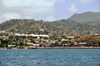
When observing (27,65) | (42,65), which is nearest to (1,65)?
(27,65)

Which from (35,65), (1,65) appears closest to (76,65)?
(35,65)

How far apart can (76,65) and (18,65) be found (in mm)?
15877

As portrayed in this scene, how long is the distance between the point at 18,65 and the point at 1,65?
490cm

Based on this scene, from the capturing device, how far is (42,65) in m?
59.2

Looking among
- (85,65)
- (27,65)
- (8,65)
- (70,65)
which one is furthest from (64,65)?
(8,65)

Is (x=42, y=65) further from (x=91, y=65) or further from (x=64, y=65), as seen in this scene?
(x=91, y=65)

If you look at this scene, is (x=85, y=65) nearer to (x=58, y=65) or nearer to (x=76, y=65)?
(x=76, y=65)

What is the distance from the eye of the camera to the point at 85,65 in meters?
58.9

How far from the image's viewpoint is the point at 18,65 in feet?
195

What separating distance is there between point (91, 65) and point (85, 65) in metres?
1.79

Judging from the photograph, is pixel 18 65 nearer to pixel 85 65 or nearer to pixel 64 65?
pixel 64 65

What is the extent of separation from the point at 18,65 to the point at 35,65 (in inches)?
185

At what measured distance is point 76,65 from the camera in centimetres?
5900

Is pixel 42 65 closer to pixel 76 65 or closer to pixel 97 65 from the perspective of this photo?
pixel 76 65
